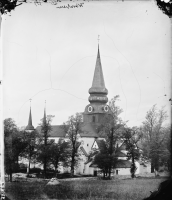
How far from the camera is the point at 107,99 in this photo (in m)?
3.39

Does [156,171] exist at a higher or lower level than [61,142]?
lower

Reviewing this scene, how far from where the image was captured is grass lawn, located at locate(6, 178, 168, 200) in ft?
10.7

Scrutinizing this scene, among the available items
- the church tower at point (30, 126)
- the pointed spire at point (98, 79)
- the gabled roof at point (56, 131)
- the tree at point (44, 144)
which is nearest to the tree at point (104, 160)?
the gabled roof at point (56, 131)

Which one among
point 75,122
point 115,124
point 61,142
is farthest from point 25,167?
point 115,124

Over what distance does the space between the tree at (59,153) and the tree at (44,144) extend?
56 mm

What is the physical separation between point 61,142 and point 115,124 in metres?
0.77

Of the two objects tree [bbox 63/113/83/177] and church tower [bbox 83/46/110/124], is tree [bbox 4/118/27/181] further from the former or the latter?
church tower [bbox 83/46/110/124]

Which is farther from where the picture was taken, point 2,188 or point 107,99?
point 107,99

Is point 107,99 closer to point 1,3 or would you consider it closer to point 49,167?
point 49,167

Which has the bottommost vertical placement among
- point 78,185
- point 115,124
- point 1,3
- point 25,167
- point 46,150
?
point 78,185

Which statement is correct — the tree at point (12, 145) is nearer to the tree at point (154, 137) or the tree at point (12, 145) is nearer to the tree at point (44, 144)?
the tree at point (44, 144)

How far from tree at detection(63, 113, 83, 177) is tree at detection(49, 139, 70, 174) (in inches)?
2.2

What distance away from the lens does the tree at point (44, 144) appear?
3.40m

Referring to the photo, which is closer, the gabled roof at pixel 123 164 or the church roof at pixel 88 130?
the gabled roof at pixel 123 164
